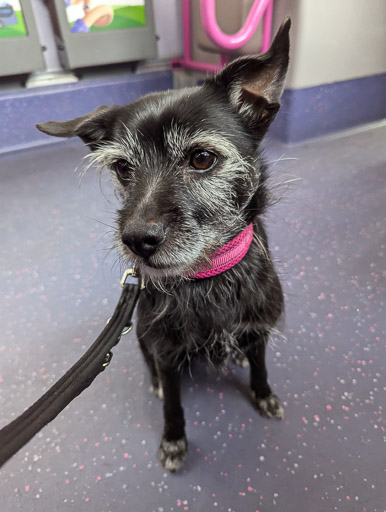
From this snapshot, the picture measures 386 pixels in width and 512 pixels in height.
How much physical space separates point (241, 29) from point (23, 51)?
4.90 feet

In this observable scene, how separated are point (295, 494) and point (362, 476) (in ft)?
0.61

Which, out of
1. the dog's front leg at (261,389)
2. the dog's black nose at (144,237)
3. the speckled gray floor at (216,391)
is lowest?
the speckled gray floor at (216,391)

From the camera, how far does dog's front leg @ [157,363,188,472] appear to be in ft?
3.23

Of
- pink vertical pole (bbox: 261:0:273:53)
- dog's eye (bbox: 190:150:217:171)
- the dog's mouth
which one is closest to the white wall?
pink vertical pole (bbox: 261:0:273:53)

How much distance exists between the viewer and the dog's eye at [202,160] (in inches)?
32.9

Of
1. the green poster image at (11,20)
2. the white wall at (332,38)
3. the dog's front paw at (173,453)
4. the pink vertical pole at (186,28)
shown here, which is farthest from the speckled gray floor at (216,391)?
the pink vertical pole at (186,28)

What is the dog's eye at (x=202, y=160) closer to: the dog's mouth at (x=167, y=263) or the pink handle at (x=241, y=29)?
the dog's mouth at (x=167, y=263)

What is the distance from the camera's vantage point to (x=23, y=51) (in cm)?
248

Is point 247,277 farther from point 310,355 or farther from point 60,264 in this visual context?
point 60,264

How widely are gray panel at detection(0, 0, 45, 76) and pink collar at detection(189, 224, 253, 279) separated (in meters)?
2.44

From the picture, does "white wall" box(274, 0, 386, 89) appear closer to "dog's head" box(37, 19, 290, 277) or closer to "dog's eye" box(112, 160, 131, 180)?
"dog's head" box(37, 19, 290, 277)

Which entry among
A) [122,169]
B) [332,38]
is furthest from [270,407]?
[332,38]

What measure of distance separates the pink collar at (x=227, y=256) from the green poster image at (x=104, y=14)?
8.15ft

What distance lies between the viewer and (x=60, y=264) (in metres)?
1.75
